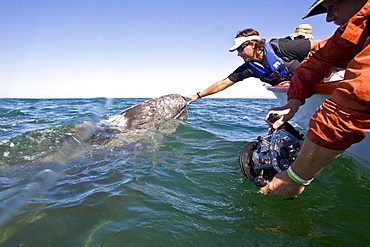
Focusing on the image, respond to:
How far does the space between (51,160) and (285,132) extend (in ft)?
11.9

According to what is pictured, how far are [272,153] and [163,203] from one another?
1214mm

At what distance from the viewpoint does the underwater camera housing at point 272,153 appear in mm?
2541

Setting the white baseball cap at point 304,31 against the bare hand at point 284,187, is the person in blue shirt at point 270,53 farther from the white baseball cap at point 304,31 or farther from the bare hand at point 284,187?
the white baseball cap at point 304,31

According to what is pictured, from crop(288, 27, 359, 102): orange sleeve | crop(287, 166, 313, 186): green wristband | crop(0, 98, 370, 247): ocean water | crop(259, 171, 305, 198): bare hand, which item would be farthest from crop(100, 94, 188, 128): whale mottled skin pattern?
crop(287, 166, 313, 186): green wristband

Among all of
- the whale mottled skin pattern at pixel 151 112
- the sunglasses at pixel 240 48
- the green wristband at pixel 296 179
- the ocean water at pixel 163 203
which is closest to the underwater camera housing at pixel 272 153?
the ocean water at pixel 163 203

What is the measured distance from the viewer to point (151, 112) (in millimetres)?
6664

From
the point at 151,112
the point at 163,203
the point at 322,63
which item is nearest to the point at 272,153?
the point at 322,63

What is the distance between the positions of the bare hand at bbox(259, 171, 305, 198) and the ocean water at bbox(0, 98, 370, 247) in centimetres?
52

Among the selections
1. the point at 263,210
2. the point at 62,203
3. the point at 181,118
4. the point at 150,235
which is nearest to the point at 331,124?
the point at 263,210

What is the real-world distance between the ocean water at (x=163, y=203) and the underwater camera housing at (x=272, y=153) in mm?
314

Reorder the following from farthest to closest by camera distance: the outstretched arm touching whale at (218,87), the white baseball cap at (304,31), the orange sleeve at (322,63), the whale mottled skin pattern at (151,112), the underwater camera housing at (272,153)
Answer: the white baseball cap at (304,31) < the whale mottled skin pattern at (151,112) < the outstretched arm touching whale at (218,87) < the underwater camera housing at (272,153) < the orange sleeve at (322,63)

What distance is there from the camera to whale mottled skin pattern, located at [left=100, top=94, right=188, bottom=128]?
21.3 ft

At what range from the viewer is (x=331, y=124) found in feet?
4.51

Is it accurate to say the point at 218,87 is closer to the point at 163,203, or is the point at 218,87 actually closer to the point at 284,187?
the point at 163,203
